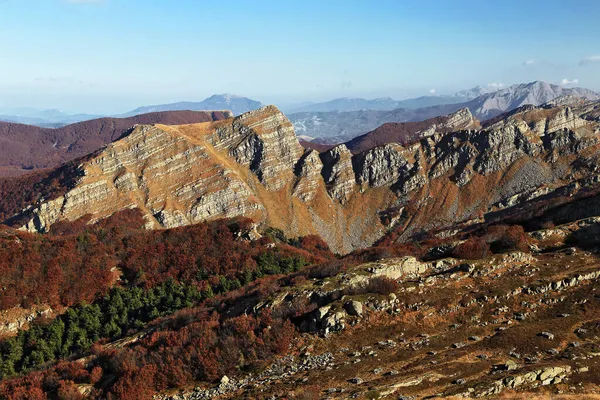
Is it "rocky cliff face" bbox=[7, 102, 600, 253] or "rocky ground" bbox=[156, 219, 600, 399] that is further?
"rocky cliff face" bbox=[7, 102, 600, 253]

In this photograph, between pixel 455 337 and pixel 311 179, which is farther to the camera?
pixel 311 179

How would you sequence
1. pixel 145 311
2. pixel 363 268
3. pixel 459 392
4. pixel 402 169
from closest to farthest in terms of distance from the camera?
pixel 459 392
pixel 363 268
pixel 145 311
pixel 402 169

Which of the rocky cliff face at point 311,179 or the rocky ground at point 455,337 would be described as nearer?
→ the rocky ground at point 455,337

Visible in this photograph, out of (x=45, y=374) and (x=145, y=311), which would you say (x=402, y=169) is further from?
(x=45, y=374)

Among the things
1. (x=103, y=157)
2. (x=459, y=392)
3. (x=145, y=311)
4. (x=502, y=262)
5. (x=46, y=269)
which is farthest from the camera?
(x=103, y=157)

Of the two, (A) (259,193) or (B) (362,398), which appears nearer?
(B) (362,398)

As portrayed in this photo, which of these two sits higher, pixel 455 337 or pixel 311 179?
pixel 311 179

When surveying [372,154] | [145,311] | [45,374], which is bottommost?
[145,311]

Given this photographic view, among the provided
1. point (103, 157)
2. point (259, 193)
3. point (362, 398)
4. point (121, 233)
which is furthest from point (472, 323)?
point (103, 157)
